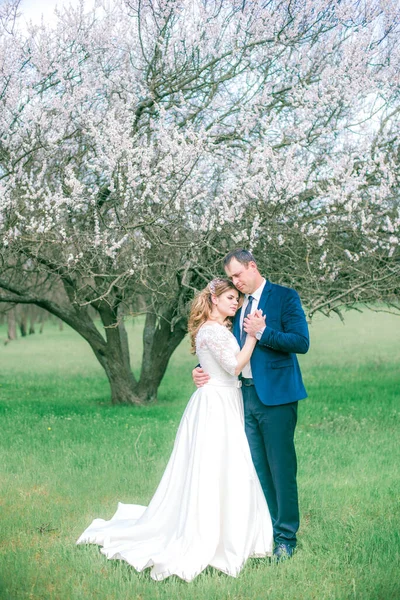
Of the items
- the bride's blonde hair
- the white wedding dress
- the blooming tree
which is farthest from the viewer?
the blooming tree

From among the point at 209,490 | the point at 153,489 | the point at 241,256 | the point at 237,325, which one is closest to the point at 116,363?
the point at 153,489

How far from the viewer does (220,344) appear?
4.60 metres

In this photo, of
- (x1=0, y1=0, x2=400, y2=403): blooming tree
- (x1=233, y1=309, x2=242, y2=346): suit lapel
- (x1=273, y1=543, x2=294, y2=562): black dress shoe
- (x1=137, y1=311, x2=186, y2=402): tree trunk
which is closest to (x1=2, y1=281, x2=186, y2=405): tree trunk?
(x1=137, y1=311, x2=186, y2=402): tree trunk

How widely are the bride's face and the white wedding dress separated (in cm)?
12

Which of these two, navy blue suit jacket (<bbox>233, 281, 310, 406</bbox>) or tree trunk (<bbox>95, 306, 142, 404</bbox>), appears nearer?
navy blue suit jacket (<bbox>233, 281, 310, 406</bbox>)

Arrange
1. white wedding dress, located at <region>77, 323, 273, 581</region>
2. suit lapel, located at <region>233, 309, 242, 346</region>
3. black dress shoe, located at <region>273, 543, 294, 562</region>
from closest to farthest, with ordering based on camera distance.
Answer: white wedding dress, located at <region>77, 323, 273, 581</region> < black dress shoe, located at <region>273, 543, 294, 562</region> < suit lapel, located at <region>233, 309, 242, 346</region>

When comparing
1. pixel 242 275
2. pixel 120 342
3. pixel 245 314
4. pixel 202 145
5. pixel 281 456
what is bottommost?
pixel 281 456

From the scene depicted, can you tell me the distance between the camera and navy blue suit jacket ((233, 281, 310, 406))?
4.45 m

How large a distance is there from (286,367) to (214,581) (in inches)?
55.5

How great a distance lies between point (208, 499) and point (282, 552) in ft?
2.02

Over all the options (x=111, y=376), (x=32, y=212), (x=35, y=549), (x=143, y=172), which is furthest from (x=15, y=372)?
(x=35, y=549)

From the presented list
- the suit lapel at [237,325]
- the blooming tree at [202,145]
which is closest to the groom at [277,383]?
the suit lapel at [237,325]

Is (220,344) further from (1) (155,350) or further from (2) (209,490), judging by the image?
(1) (155,350)

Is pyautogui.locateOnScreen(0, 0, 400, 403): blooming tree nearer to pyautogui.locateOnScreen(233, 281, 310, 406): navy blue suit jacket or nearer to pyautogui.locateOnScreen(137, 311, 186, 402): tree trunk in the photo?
pyautogui.locateOnScreen(137, 311, 186, 402): tree trunk
